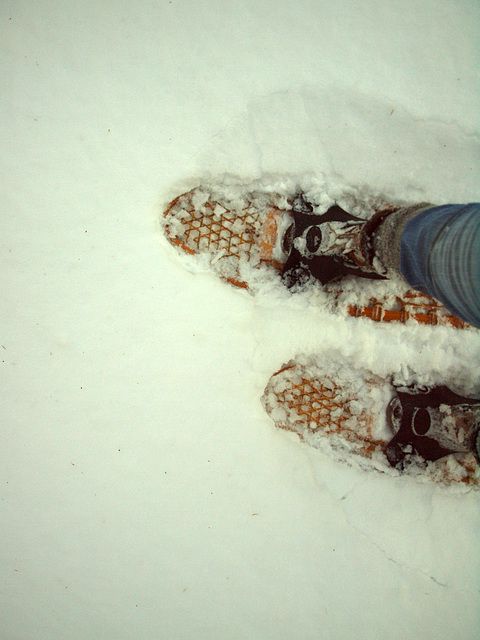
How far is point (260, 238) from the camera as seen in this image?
0.93m

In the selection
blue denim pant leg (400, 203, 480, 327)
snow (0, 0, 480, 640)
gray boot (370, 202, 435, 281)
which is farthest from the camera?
snow (0, 0, 480, 640)

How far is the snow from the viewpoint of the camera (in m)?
0.89

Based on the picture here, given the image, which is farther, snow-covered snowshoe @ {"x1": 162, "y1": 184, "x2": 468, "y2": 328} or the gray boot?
snow-covered snowshoe @ {"x1": 162, "y1": 184, "x2": 468, "y2": 328}

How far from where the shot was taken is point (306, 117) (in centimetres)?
91

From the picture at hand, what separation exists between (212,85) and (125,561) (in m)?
1.10

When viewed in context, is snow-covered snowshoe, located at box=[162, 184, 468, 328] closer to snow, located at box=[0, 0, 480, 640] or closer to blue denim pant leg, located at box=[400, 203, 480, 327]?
snow, located at box=[0, 0, 480, 640]

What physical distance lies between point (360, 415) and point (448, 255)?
47cm

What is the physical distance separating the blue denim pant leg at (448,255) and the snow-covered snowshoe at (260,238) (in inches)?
9.2

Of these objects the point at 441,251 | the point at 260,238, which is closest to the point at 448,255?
the point at 441,251

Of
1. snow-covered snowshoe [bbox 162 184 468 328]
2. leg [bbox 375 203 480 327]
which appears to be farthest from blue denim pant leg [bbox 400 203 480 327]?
snow-covered snowshoe [bbox 162 184 468 328]

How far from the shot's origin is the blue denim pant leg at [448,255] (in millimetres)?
580

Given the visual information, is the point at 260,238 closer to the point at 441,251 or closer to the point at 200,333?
the point at 200,333

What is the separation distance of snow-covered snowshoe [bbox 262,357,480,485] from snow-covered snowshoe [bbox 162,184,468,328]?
0.16 meters

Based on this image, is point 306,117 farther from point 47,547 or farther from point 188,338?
point 47,547
